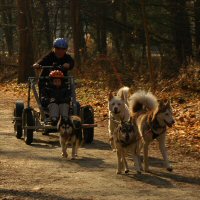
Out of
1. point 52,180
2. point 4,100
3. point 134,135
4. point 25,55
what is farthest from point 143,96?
point 25,55

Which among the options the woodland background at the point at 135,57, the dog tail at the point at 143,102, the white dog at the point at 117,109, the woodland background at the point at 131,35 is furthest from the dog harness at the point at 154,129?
the woodland background at the point at 131,35

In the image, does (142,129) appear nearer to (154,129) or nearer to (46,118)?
(154,129)

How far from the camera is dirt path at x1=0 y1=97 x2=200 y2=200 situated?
7169 millimetres

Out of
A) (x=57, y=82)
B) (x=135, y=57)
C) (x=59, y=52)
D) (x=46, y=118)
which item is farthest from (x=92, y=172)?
(x=135, y=57)

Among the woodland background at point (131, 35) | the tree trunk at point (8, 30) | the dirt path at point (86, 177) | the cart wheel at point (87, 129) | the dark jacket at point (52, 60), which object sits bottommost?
the dirt path at point (86, 177)

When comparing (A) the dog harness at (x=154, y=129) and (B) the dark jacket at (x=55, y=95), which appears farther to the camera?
(B) the dark jacket at (x=55, y=95)

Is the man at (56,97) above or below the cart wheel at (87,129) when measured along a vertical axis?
above

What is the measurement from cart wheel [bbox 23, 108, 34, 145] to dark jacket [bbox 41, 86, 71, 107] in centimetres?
39

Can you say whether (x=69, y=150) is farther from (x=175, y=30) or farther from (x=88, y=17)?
(x=88, y=17)

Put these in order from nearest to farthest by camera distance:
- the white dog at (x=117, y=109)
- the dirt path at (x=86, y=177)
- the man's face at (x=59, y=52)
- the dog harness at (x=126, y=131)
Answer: the dirt path at (x=86, y=177), the dog harness at (x=126, y=131), the white dog at (x=117, y=109), the man's face at (x=59, y=52)

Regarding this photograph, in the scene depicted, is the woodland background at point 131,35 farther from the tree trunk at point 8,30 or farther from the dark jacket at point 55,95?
the tree trunk at point 8,30

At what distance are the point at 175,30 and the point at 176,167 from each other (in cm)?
1754

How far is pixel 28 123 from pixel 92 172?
3.22 meters

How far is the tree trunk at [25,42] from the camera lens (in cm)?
2905
